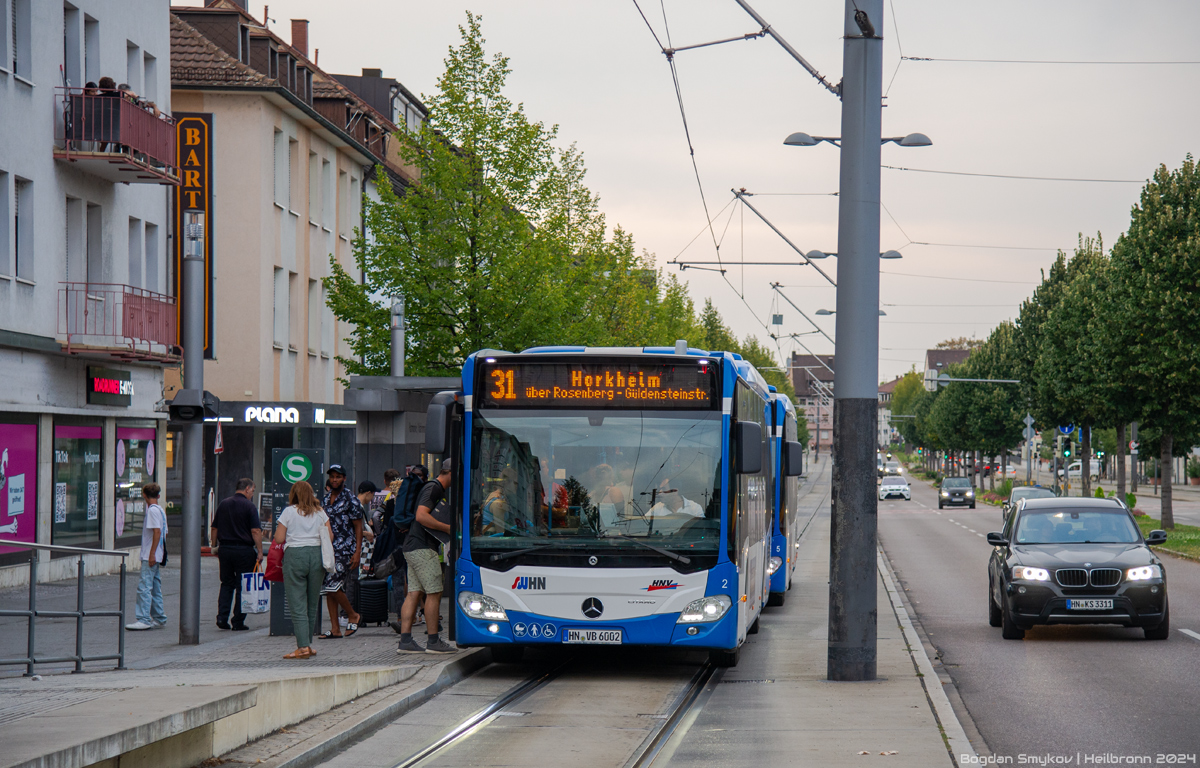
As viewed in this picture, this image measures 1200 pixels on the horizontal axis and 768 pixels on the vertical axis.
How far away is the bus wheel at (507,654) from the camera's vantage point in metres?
13.5

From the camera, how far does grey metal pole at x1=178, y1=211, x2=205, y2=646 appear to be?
14828 millimetres

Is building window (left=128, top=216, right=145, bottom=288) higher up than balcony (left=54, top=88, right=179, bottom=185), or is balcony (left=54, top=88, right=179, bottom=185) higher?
balcony (left=54, top=88, right=179, bottom=185)

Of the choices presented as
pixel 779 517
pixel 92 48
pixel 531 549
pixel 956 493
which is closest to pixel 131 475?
pixel 92 48

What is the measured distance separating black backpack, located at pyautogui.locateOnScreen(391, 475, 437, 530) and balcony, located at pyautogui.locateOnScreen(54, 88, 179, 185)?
13.1 metres

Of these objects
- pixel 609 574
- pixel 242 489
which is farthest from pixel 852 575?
pixel 242 489

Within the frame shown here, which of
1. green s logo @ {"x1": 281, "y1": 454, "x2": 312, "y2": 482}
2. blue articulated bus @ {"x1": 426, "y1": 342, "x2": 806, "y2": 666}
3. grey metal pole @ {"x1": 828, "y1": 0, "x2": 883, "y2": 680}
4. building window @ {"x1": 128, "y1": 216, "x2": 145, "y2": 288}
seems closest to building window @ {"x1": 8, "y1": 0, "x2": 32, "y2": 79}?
building window @ {"x1": 128, "y1": 216, "x2": 145, "y2": 288}

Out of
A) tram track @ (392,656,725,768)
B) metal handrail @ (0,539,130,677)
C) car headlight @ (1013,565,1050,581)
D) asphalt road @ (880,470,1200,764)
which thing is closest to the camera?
tram track @ (392,656,725,768)

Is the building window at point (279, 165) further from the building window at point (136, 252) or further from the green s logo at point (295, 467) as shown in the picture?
the green s logo at point (295, 467)

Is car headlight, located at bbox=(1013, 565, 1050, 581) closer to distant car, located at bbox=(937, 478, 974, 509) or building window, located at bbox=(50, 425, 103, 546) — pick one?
building window, located at bbox=(50, 425, 103, 546)

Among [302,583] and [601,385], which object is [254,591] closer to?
[302,583]

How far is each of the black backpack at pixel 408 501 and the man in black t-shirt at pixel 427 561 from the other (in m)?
0.57

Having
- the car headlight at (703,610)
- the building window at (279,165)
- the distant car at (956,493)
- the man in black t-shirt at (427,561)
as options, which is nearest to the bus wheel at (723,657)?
the car headlight at (703,610)

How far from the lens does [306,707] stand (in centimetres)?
980

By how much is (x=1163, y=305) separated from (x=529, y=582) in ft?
93.6
